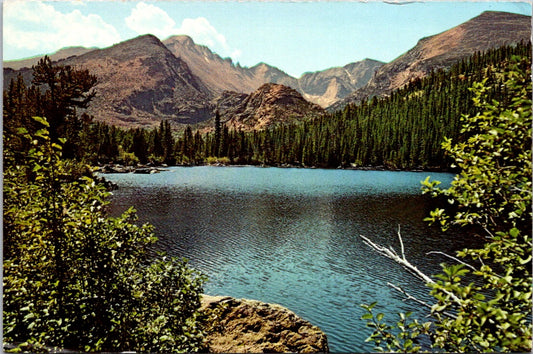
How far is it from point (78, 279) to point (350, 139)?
110166 mm

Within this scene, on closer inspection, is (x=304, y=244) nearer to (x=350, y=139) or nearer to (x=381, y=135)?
(x=381, y=135)

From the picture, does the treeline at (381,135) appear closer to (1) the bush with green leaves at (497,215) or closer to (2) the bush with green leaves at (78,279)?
(1) the bush with green leaves at (497,215)

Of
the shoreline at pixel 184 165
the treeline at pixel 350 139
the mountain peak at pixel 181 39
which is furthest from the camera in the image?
the treeline at pixel 350 139

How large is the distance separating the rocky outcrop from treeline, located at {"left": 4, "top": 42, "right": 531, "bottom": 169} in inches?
2123

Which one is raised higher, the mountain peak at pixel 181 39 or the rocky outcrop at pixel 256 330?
the mountain peak at pixel 181 39

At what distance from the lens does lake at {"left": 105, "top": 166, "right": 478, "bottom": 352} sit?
13.5 metres

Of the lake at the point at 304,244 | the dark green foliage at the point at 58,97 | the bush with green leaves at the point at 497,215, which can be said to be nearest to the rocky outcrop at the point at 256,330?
the lake at the point at 304,244

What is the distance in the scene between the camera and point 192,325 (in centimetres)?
561

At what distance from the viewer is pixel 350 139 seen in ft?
363

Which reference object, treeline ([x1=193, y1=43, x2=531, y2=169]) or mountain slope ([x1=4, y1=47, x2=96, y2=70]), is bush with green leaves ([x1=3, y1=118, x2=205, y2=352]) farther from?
treeline ([x1=193, y1=43, x2=531, y2=169])

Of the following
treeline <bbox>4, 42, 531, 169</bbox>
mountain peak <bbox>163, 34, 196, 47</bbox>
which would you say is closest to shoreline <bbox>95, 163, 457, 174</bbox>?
treeline <bbox>4, 42, 531, 169</bbox>

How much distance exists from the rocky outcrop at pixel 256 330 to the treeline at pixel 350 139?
2123 inches

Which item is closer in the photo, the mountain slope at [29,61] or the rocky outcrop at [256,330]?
the rocky outcrop at [256,330]

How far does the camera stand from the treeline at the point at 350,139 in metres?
74.2
